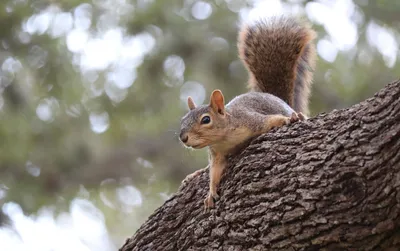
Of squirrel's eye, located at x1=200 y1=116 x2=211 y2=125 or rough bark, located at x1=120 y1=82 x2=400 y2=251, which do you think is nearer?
rough bark, located at x1=120 y1=82 x2=400 y2=251

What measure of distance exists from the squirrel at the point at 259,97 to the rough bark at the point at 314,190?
0.37ft

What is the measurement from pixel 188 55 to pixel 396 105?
2957mm

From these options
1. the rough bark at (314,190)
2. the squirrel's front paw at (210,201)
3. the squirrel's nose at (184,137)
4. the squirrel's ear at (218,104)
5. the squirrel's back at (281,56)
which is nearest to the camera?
the rough bark at (314,190)

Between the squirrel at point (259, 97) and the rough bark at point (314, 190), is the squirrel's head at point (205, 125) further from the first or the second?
the rough bark at point (314, 190)

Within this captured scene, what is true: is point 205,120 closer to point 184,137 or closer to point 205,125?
point 205,125

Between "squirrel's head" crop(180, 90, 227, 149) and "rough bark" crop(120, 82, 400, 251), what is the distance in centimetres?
13

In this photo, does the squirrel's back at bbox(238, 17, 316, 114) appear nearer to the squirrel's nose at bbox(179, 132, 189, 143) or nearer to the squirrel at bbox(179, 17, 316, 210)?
the squirrel at bbox(179, 17, 316, 210)

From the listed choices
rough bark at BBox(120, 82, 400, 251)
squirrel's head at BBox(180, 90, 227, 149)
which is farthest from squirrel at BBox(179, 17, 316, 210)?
rough bark at BBox(120, 82, 400, 251)

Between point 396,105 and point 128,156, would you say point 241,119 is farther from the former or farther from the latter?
point 128,156

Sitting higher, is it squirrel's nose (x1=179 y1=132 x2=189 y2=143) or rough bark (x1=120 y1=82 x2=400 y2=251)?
squirrel's nose (x1=179 y1=132 x2=189 y2=143)

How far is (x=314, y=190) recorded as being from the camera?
1.77 m

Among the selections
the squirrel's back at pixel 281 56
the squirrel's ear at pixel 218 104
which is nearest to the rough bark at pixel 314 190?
the squirrel's ear at pixel 218 104

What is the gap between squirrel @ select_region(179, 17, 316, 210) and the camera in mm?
2291

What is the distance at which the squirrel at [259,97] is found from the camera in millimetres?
2291
